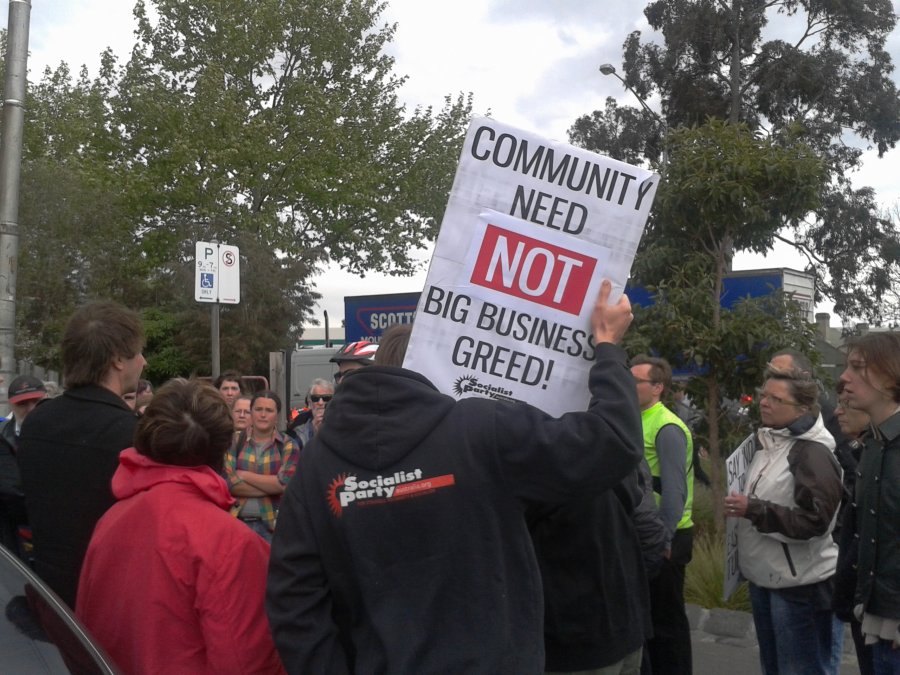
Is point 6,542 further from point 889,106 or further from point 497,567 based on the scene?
point 889,106

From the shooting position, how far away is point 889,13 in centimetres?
2872

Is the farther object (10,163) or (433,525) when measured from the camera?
(10,163)

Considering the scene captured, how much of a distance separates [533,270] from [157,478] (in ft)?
A: 3.77

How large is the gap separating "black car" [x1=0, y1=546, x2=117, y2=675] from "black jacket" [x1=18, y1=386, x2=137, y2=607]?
24.9 inches

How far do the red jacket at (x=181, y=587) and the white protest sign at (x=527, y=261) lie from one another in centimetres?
70

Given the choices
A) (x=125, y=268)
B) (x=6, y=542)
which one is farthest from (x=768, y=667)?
(x=125, y=268)

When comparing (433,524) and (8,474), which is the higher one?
(433,524)

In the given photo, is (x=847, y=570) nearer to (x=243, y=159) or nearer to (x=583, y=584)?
(x=583, y=584)

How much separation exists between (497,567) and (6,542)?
10.4 ft

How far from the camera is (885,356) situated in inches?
138

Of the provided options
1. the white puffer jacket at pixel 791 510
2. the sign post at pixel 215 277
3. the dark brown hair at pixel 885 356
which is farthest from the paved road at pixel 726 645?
the sign post at pixel 215 277

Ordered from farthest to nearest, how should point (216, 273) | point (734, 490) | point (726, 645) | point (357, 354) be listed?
point (216, 273) < point (726, 645) < point (357, 354) < point (734, 490)

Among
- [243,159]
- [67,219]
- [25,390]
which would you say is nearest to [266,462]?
[25,390]

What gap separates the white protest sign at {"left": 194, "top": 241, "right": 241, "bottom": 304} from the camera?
8.77 metres
